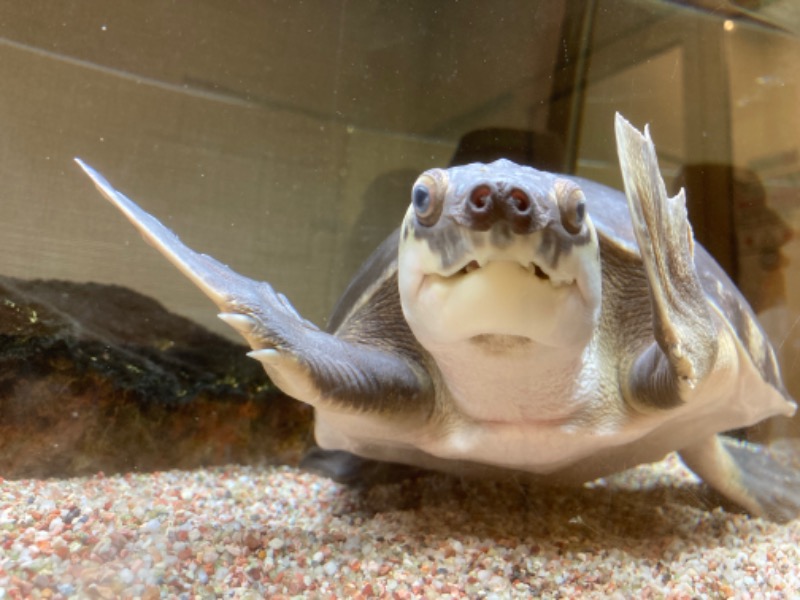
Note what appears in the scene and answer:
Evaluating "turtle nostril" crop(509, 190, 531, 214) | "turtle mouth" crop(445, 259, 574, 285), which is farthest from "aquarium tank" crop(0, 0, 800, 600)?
"turtle mouth" crop(445, 259, 574, 285)

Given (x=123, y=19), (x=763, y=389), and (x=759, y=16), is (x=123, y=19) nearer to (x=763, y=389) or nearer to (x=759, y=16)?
(x=759, y=16)

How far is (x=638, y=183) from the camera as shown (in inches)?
48.8

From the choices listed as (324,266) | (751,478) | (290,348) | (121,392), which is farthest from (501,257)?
(324,266)

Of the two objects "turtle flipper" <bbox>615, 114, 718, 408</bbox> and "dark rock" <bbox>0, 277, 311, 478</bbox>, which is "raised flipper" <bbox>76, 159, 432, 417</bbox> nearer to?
"turtle flipper" <bbox>615, 114, 718, 408</bbox>

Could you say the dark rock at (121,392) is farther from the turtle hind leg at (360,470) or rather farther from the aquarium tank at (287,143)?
the turtle hind leg at (360,470)

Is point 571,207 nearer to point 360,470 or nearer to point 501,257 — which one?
point 501,257

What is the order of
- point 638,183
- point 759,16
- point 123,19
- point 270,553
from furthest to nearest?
point 123,19 < point 759,16 < point 270,553 < point 638,183

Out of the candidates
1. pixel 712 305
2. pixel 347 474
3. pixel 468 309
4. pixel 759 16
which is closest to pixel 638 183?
pixel 468 309

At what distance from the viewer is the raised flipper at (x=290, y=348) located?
1.49 m

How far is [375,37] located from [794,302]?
257cm

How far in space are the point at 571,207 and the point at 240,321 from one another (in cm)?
85

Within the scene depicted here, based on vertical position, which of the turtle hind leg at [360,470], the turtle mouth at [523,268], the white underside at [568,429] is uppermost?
the turtle mouth at [523,268]

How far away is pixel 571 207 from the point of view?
1.36 m

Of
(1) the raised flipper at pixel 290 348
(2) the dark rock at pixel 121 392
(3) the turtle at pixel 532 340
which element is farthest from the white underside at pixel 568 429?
(2) the dark rock at pixel 121 392
